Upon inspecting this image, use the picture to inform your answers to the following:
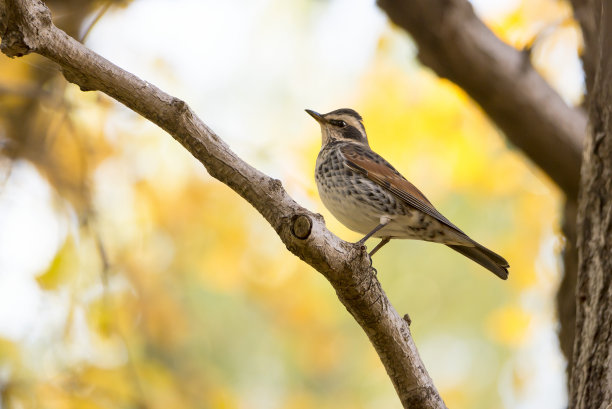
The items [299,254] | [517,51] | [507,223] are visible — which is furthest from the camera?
[507,223]

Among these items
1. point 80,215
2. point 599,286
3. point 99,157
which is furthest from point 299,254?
point 99,157

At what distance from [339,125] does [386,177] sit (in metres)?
1.15

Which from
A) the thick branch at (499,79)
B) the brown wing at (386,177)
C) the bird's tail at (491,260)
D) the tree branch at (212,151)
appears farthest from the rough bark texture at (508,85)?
the tree branch at (212,151)

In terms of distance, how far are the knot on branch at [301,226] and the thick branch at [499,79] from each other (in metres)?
2.69

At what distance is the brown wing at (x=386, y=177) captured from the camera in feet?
15.7

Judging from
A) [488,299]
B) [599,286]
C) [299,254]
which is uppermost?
[488,299]

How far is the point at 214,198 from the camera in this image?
282 inches

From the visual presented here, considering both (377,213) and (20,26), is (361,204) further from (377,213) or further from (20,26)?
(20,26)

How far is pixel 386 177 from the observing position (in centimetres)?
495

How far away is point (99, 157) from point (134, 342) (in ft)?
6.20

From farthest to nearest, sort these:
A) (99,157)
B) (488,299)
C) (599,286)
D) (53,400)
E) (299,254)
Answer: (488,299) → (99,157) → (53,400) → (599,286) → (299,254)

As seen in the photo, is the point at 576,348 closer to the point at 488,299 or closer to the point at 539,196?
the point at 539,196

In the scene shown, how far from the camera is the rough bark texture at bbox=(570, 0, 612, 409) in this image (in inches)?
139

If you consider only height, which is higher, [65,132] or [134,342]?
[65,132]
